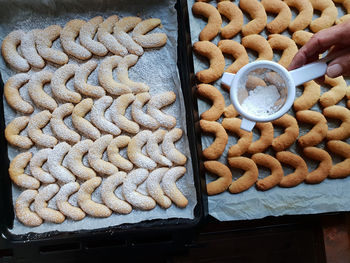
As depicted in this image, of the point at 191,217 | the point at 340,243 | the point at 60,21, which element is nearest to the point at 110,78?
the point at 60,21

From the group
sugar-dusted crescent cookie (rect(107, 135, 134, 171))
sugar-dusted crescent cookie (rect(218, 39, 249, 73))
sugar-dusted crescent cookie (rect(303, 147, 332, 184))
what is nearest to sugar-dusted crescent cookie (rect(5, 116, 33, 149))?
Result: sugar-dusted crescent cookie (rect(107, 135, 134, 171))

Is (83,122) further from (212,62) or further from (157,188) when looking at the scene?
(212,62)

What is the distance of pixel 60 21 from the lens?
1.21m

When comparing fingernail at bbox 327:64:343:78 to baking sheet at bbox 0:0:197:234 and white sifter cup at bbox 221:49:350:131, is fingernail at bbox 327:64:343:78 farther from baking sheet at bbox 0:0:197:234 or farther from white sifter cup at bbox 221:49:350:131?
baking sheet at bbox 0:0:197:234

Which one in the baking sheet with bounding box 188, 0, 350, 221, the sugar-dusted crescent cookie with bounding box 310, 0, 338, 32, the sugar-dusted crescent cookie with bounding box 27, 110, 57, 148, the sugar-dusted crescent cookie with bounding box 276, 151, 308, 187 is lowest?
the baking sheet with bounding box 188, 0, 350, 221

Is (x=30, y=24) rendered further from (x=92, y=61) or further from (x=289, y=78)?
(x=289, y=78)

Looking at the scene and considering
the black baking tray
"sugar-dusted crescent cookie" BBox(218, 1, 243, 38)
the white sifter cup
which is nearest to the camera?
the white sifter cup

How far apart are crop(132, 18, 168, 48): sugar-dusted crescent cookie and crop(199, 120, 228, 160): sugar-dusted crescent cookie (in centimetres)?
29

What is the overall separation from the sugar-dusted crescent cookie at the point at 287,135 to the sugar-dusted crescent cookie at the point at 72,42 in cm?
63

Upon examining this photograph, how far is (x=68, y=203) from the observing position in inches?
44.6

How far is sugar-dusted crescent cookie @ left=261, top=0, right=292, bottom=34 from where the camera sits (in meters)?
1.20

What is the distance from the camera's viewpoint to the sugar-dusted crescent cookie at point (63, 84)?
45.5 inches

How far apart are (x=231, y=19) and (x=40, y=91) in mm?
638

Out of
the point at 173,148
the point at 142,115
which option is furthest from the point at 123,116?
the point at 173,148
